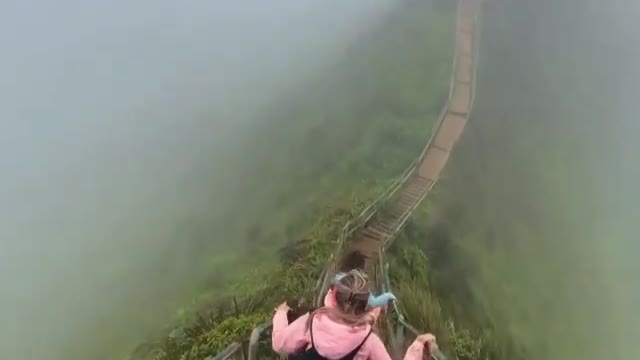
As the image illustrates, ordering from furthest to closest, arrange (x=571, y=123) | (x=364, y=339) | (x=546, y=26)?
(x=546, y=26)
(x=571, y=123)
(x=364, y=339)

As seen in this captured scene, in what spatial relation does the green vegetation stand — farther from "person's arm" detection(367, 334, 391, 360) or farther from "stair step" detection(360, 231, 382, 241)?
"person's arm" detection(367, 334, 391, 360)

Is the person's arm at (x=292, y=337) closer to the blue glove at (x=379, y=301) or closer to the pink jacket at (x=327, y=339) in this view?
the pink jacket at (x=327, y=339)

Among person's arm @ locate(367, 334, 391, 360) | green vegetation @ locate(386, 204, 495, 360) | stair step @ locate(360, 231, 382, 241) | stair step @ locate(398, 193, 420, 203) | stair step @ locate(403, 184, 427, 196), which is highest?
person's arm @ locate(367, 334, 391, 360)

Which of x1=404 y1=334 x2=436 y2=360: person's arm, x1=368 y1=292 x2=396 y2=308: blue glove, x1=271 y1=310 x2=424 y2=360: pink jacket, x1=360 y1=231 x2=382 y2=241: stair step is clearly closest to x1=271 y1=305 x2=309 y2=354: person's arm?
x1=271 y1=310 x2=424 y2=360: pink jacket

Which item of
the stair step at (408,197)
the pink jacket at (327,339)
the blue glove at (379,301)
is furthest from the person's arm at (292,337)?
the stair step at (408,197)

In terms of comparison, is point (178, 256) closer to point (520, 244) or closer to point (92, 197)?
point (92, 197)

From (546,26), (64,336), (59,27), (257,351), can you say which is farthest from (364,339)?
(546,26)

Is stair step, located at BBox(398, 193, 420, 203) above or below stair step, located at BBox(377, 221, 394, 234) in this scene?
Result: above
